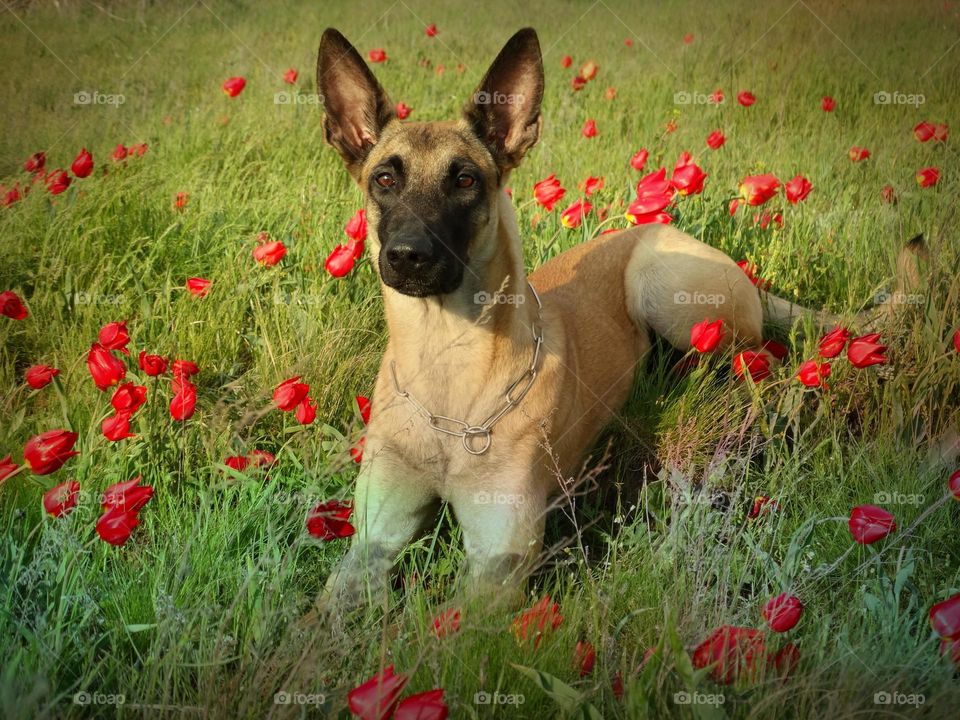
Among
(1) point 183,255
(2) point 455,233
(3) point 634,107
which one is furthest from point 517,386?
(3) point 634,107

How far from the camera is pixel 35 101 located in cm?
721

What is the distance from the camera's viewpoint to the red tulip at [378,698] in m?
1.60

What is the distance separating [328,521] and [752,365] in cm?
173

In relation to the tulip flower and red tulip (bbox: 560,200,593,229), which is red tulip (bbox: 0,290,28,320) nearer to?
the tulip flower

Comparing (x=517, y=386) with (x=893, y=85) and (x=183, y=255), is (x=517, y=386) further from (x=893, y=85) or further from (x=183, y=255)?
(x=893, y=85)

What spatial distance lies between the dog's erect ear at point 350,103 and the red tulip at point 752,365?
1673 millimetres

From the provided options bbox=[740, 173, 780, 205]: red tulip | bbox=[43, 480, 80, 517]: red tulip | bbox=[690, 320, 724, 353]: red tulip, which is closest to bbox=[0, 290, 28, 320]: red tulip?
bbox=[43, 480, 80, 517]: red tulip

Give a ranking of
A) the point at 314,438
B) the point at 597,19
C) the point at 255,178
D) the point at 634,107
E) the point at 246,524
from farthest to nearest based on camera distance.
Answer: the point at 597,19
the point at 634,107
the point at 255,178
the point at 314,438
the point at 246,524

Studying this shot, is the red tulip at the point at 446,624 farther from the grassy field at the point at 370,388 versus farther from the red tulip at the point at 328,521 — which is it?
the red tulip at the point at 328,521

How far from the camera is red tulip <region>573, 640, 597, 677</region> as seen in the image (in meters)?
2.14

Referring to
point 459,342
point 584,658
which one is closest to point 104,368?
point 459,342

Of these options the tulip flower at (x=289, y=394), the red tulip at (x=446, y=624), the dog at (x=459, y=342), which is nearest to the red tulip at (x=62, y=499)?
the tulip flower at (x=289, y=394)

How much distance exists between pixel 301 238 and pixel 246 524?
2.17 metres

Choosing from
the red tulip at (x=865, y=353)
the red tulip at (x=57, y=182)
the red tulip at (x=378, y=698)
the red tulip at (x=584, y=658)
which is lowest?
the red tulip at (x=584, y=658)
